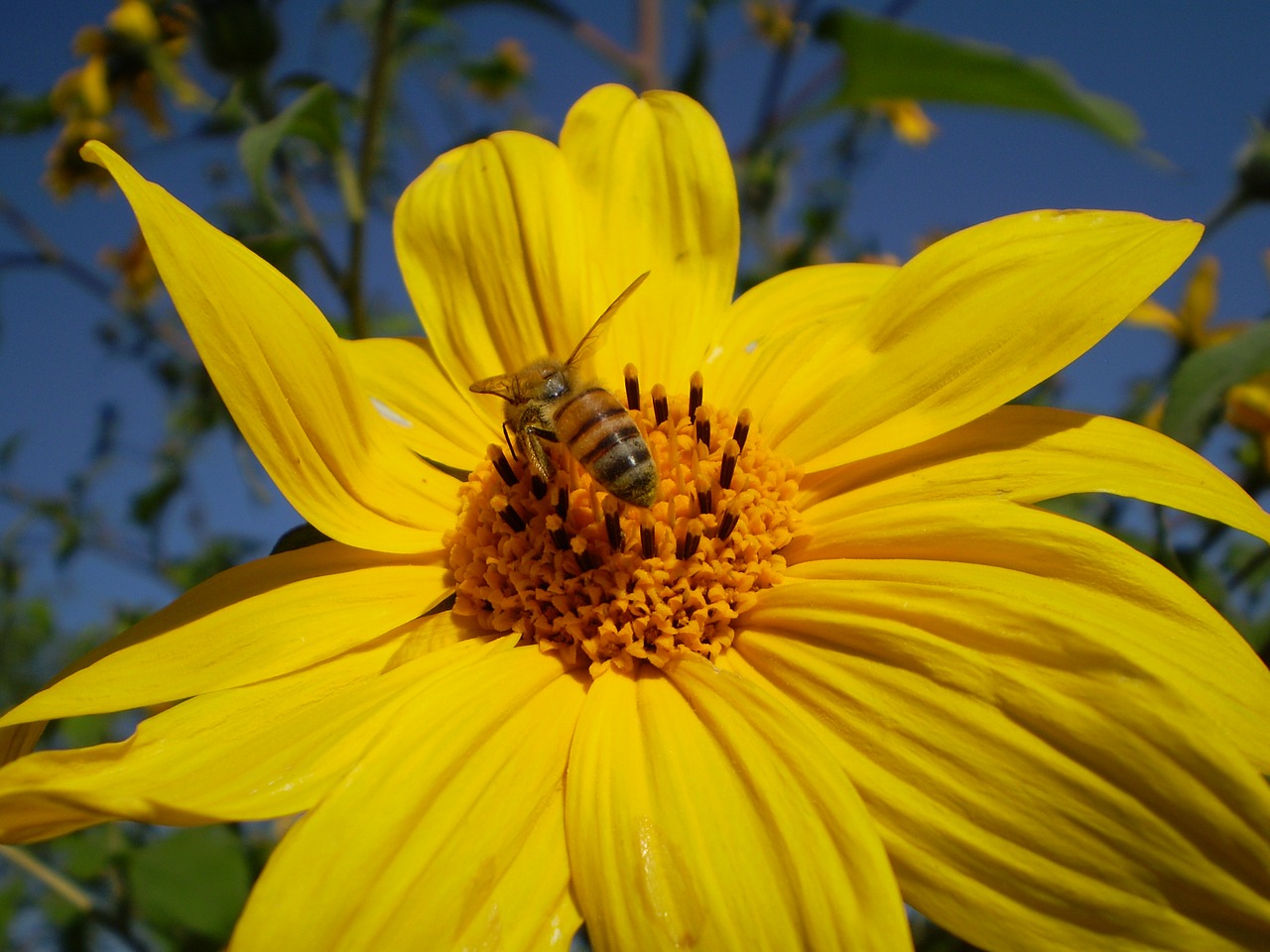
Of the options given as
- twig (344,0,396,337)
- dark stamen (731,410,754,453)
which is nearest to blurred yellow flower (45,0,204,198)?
twig (344,0,396,337)

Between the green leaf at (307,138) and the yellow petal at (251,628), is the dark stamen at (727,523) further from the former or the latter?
the green leaf at (307,138)

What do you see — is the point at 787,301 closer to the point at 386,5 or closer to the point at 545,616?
the point at 545,616

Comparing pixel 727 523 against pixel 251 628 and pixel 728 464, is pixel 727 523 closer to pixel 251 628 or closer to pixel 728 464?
pixel 728 464

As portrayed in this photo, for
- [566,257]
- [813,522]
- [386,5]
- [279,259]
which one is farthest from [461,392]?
[386,5]

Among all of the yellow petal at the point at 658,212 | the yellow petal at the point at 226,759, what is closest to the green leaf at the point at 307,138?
the yellow petal at the point at 658,212

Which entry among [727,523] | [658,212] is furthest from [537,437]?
[658,212]

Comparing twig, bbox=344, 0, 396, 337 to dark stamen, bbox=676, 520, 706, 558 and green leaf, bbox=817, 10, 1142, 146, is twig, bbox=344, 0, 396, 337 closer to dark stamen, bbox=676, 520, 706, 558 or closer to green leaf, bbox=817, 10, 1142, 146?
green leaf, bbox=817, 10, 1142, 146
